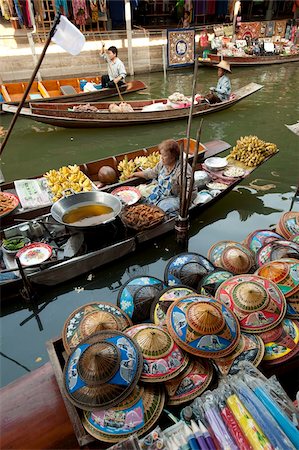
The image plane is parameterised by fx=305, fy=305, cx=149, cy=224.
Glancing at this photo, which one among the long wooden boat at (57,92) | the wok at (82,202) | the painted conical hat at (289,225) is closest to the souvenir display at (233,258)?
the painted conical hat at (289,225)

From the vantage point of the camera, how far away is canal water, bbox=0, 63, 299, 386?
13.5 ft

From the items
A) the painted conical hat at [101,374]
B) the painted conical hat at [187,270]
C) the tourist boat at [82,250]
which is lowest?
the tourist boat at [82,250]

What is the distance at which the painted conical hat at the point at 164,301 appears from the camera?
291cm

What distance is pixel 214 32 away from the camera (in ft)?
57.3

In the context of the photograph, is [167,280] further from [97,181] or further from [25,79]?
[25,79]

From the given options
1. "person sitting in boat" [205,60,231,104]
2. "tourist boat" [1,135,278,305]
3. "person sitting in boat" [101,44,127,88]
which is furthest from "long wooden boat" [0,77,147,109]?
"tourist boat" [1,135,278,305]

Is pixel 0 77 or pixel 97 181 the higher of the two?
pixel 0 77

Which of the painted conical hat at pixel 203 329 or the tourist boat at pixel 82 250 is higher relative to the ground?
the painted conical hat at pixel 203 329

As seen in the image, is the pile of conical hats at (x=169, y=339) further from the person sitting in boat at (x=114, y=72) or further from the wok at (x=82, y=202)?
the person sitting in boat at (x=114, y=72)

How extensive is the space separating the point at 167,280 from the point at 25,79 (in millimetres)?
13686

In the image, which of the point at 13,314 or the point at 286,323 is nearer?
the point at 286,323

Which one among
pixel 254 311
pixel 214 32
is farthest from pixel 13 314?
pixel 214 32

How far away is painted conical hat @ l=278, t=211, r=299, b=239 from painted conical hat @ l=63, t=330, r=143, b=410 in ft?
9.43

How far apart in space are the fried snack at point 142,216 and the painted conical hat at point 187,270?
1.13m
